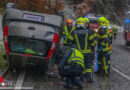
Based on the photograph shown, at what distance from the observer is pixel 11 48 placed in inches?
335

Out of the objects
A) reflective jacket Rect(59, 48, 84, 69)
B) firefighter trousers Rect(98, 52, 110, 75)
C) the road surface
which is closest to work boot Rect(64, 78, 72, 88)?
the road surface

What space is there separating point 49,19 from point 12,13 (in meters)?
1.11

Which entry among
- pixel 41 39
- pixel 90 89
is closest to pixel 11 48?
pixel 41 39

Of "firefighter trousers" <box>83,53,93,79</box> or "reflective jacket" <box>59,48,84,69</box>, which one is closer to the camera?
"reflective jacket" <box>59,48,84,69</box>

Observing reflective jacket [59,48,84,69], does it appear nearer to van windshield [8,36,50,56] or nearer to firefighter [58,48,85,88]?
firefighter [58,48,85,88]

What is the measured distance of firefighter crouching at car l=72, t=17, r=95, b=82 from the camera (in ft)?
28.1

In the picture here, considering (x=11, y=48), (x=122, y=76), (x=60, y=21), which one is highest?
(x=60, y=21)

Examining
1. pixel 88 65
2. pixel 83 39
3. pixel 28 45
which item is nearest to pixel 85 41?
pixel 83 39

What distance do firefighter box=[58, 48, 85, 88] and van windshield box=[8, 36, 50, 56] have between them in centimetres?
88

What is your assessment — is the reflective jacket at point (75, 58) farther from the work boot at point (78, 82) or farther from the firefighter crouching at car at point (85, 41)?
the firefighter crouching at car at point (85, 41)

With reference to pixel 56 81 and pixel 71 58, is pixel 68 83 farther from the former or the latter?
pixel 56 81

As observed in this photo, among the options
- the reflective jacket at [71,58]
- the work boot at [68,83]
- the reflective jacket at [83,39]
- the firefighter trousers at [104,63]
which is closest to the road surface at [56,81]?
the work boot at [68,83]

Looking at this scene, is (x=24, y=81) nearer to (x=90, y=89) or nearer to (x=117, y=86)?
(x=90, y=89)

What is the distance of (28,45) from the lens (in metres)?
8.52
